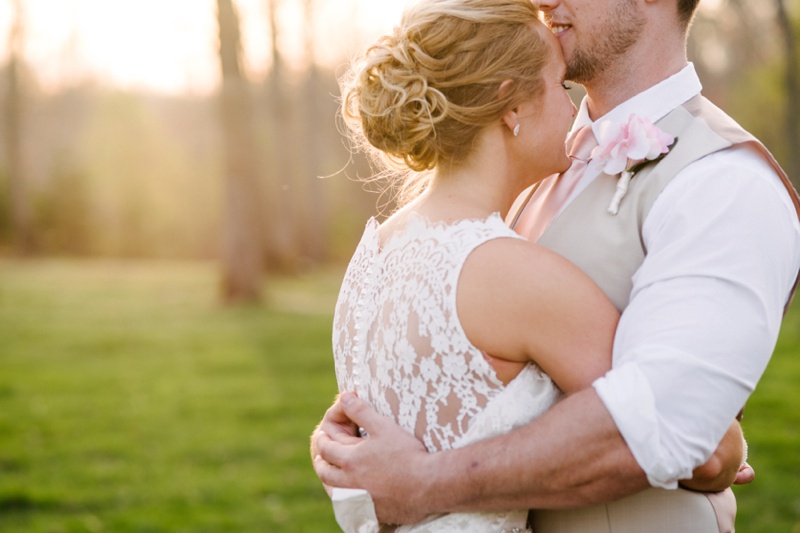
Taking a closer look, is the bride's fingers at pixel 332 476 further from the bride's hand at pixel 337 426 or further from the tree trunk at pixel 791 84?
the tree trunk at pixel 791 84

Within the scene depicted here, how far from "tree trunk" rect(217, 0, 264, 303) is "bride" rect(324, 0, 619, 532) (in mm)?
14098

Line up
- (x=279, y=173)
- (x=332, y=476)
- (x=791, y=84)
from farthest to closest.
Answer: (x=279, y=173) < (x=791, y=84) < (x=332, y=476)

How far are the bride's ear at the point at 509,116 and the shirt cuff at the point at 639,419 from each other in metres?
0.73

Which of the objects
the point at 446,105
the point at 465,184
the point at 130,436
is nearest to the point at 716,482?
the point at 465,184

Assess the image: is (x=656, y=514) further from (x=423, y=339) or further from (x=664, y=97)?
(x=664, y=97)

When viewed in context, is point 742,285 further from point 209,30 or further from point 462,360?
point 209,30

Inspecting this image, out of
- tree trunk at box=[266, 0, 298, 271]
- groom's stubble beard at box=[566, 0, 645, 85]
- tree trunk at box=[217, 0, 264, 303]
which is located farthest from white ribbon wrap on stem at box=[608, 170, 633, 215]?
tree trunk at box=[266, 0, 298, 271]

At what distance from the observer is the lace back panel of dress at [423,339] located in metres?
2.19

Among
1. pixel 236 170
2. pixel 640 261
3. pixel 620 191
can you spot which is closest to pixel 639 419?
pixel 640 261

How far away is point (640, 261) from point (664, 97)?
Answer: 24.9 inches

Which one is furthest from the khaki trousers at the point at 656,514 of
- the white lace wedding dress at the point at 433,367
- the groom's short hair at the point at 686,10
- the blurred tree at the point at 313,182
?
the blurred tree at the point at 313,182

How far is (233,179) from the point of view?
655 inches

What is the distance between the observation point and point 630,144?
2.35 metres

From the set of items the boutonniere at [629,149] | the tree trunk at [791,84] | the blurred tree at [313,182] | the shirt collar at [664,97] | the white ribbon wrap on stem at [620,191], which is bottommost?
the blurred tree at [313,182]
